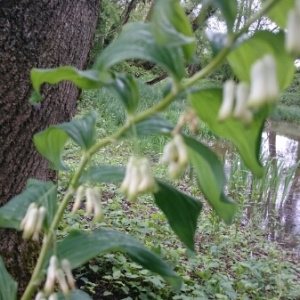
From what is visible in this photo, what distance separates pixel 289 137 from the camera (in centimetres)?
1028

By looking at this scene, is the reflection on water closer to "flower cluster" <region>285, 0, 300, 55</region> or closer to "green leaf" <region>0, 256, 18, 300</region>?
"green leaf" <region>0, 256, 18, 300</region>

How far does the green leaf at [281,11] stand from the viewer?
36 centimetres

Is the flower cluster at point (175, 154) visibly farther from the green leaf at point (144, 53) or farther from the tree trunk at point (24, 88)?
the tree trunk at point (24, 88)

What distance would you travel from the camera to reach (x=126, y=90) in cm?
46

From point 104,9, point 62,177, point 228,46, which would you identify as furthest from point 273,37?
point 104,9

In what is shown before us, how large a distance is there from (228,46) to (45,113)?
3.49ft

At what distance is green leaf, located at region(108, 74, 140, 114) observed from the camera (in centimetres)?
45

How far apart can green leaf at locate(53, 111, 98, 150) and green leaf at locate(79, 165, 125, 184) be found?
0.04 metres

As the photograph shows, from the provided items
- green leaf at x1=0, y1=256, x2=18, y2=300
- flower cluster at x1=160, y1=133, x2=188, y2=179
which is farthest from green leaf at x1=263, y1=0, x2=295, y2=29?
green leaf at x1=0, y1=256, x2=18, y2=300

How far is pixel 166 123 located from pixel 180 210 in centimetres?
15

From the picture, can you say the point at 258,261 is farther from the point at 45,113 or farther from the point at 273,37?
the point at 273,37

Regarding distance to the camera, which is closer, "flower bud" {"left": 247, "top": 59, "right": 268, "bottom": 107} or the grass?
"flower bud" {"left": 247, "top": 59, "right": 268, "bottom": 107}

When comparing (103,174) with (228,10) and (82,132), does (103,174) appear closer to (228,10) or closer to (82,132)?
(82,132)

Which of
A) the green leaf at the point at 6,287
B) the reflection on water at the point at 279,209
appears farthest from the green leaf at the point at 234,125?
the reflection on water at the point at 279,209
